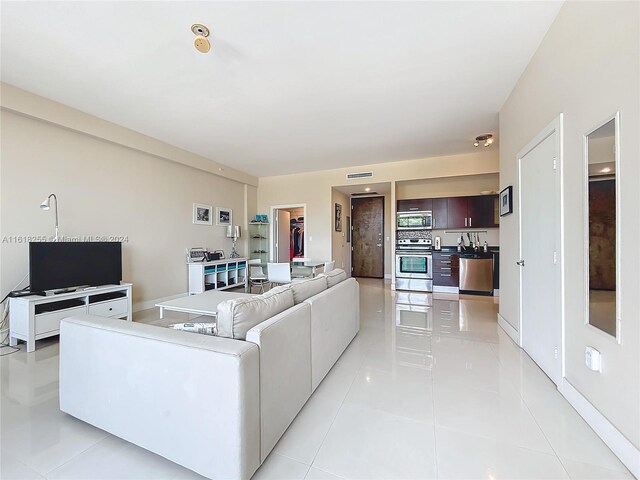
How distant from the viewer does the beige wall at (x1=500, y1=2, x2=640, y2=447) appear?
129 centimetres

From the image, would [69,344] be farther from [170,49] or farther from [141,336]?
[170,49]

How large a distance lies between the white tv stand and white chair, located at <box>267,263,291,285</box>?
2141 millimetres

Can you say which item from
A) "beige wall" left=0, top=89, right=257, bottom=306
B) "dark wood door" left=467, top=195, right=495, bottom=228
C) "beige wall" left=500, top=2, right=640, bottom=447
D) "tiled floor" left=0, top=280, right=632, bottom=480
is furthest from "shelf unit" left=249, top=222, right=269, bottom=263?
"beige wall" left=500, top=2, right=640, bottom=447

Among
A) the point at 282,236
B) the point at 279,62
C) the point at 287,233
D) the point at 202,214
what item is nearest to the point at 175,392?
the point at 279,62

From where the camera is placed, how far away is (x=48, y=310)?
2.94 m

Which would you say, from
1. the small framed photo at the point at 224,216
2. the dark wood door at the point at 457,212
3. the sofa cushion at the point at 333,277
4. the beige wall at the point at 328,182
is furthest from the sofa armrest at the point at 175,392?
the dark wood door at the point at 457,212

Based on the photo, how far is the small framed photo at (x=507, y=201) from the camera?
9.90ft

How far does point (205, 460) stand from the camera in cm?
120

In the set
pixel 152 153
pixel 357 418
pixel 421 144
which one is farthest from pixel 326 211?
pixel 357 418

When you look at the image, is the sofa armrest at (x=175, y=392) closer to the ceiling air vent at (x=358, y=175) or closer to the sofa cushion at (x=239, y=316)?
the sofa cushion at (x=239, y=316)

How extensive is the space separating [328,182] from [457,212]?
2942 mm

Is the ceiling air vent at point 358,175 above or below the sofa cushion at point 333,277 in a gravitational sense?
above

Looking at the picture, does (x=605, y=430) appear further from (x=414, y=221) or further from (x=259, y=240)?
(x=259, y=240)

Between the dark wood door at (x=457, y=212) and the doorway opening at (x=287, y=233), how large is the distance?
3.29 metres
